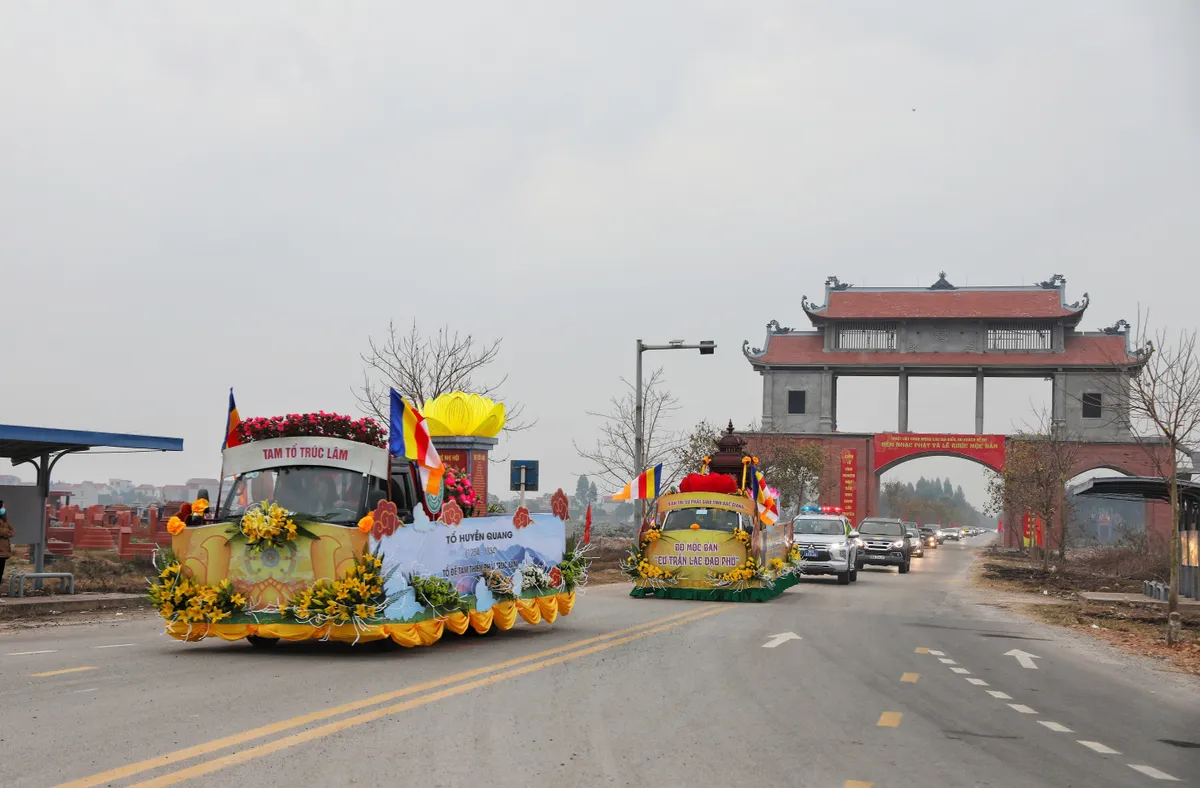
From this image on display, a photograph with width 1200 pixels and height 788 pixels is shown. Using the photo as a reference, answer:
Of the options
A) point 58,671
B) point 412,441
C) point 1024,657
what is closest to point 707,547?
point 1024,657

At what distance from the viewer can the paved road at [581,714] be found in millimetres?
7277

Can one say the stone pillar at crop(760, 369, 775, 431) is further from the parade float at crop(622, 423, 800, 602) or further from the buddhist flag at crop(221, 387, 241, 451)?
the buddhist flag at crop(221, 387, 241, 451)

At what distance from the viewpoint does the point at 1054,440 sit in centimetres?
5306

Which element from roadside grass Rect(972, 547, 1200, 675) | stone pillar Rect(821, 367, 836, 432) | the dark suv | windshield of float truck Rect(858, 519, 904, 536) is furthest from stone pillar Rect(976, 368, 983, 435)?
the dark suv

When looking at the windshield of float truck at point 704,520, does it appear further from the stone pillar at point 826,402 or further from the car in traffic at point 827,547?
the stone pillar at point 826,402

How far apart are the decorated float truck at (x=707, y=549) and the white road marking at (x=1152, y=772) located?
15495 mm

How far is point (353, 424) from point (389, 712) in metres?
4.99

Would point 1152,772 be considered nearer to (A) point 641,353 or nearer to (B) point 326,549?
(B) point 326,549

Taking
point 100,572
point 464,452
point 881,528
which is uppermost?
point 464,452

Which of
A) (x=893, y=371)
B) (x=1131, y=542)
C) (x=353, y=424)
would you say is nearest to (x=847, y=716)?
(x=353, y=424)

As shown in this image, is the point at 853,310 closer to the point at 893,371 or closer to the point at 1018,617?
the point at 893,371

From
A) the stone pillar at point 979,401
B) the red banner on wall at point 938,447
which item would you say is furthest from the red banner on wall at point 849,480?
the stone pillar at point 979,401

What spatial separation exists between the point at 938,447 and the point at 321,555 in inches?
2494

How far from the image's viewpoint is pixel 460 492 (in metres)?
15.2
